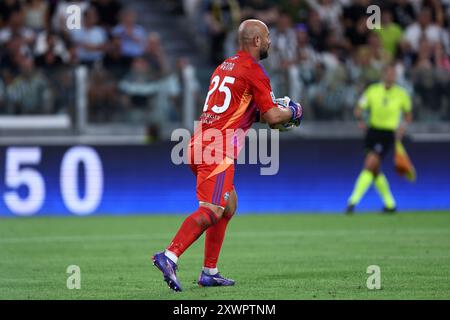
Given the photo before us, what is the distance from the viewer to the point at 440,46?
22875mm

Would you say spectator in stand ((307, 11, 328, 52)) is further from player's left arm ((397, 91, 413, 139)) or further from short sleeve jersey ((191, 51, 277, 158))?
short sleeve jersey ((191, 51, 277, 158))

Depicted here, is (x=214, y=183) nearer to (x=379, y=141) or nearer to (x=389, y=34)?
(x=379, y=141)

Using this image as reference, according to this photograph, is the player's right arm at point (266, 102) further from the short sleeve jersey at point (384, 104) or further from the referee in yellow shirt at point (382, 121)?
the short sleeve jersey at point (384, 104)

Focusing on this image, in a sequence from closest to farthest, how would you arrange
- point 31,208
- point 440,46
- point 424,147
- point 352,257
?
point 352,257 < point 31,208 < point 424,147 < point 440,46

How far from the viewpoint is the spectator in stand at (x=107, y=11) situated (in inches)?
859

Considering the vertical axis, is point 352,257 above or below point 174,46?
below

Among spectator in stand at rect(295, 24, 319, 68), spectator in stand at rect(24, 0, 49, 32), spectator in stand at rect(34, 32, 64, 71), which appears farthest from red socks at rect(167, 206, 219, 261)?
spectator in stand at rect(24, 0, 49, 32)

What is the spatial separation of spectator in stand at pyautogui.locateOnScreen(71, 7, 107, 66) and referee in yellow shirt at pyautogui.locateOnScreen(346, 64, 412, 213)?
5011 mm

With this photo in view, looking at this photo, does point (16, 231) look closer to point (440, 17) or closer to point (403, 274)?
point (403, 274)

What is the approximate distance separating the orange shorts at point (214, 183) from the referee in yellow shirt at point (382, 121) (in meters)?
10.1

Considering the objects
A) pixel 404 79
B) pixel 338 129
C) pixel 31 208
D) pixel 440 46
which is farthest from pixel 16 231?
pixel 440 46

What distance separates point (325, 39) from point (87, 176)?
6.30m

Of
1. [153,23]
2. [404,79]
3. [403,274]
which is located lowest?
[403,274]

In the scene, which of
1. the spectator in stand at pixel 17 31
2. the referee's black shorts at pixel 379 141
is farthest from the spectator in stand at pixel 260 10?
the spectator in stand at pixel 17 31
